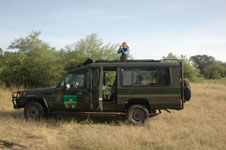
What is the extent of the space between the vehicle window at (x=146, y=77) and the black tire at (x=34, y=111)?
319 cm

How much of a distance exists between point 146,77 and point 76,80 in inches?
99.0

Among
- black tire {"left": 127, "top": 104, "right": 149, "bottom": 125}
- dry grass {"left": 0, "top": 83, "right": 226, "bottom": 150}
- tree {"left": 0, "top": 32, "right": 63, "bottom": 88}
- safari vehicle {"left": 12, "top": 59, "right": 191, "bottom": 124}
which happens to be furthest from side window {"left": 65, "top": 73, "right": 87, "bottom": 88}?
tree {"left": 0, "top": 32, "right": 63, "bottom": 88}

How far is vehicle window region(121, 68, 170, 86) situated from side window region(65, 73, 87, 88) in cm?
142

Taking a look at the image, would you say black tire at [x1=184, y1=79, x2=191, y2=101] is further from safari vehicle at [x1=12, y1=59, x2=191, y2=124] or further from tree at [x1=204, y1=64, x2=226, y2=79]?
tree at [x1=204, y1=64, x2=226, y2=79]

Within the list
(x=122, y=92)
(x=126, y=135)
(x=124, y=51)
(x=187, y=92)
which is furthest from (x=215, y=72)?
(x=126, y=135)

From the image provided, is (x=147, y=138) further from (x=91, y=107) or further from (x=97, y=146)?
(x=91, y=107)

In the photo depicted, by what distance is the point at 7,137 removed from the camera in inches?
225

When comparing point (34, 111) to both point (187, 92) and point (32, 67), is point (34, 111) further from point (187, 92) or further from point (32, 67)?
point (32, 67)

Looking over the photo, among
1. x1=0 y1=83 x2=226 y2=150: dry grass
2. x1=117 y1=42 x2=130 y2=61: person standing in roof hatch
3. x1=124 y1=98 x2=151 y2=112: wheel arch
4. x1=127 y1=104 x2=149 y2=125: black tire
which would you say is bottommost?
x1=0 y1=83 x2=226 y2=150: dry grass

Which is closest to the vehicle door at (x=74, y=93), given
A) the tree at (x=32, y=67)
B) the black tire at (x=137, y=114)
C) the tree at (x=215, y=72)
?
the black tire at (x=137, y=114)

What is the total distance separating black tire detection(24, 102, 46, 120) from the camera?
24.6ft

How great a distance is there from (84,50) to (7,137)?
10.7 metres

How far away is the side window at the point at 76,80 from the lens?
7289 millimetres

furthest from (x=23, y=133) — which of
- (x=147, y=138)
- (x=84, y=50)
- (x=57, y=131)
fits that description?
(x=84, y=50)
